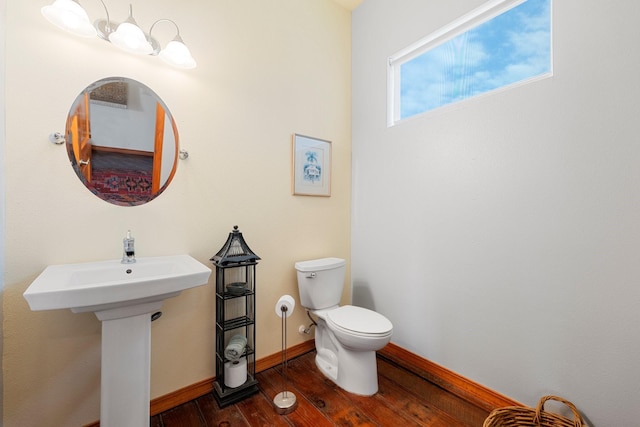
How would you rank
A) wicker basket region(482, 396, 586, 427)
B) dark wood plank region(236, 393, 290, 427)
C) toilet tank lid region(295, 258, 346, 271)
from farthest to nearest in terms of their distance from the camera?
toilet tank lid region(295, 258, 346, 271)
dark wood plank region(236, 393, 290, 427)
wicker basket region(482, 396, 586, 427)

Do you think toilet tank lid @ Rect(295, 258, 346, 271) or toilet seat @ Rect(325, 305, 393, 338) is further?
toilet tank lid @ Rect(295, 258, 346, 271)

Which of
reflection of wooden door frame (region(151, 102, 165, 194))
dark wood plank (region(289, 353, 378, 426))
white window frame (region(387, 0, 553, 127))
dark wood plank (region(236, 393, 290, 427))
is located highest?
white window frame (region(387, 0, 553, 127))

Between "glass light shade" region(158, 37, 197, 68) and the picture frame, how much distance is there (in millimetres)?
812

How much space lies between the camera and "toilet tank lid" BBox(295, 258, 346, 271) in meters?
1.89

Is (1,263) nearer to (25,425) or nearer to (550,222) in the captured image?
(25,425)

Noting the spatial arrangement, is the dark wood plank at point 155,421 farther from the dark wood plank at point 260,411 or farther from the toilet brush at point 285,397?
the toilet brush at point 285,397

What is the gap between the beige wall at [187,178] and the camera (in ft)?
3.88

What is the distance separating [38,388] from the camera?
3.96ft

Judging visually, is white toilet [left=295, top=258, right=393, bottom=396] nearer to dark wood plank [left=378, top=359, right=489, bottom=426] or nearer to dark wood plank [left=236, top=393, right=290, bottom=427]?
dark wood plank [left=378, top=359, right=489, bottom=426]

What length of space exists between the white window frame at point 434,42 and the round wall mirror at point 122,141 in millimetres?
1571

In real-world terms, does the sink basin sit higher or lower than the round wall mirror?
lower

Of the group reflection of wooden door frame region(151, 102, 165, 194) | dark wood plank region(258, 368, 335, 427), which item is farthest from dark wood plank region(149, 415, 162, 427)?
reflection of wooden door frame region(151, 102, 165, 194)

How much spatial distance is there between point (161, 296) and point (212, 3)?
172 centimetres

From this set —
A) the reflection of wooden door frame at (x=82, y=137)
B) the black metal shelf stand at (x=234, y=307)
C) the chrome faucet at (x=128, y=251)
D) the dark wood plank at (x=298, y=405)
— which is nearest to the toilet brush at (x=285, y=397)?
the dark wood plank at (x=298, y=405)
